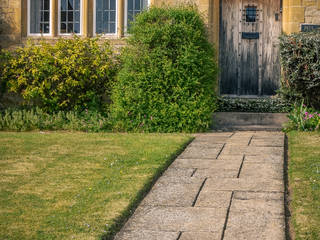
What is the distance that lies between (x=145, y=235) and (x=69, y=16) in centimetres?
771

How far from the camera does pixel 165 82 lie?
859cm

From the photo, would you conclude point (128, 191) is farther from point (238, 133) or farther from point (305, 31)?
point (305, 31)

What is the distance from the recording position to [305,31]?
9.76 meters

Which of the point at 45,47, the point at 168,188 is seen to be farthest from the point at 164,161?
the point at 45,47

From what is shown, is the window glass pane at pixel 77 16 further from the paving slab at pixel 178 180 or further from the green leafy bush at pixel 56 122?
the paving slab at pixel 178 180

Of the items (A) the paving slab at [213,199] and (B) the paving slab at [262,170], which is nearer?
(A) the paving slab at [213,199]

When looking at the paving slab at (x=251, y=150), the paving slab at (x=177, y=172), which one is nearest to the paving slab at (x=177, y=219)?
the paving slab at (x=177, y=172)

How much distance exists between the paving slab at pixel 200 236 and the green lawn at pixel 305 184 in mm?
605

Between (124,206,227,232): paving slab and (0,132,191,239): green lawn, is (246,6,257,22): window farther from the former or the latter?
(124,206,227,232): paving slab

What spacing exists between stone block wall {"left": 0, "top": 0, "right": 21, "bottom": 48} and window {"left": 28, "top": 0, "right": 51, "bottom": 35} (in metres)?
0.29

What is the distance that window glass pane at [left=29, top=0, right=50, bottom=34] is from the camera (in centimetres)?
1095

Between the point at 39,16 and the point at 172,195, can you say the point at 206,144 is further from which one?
the point at 39,16

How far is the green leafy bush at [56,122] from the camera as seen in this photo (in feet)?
29.3

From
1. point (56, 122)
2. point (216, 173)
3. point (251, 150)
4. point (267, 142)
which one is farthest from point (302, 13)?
point (216, 173)
